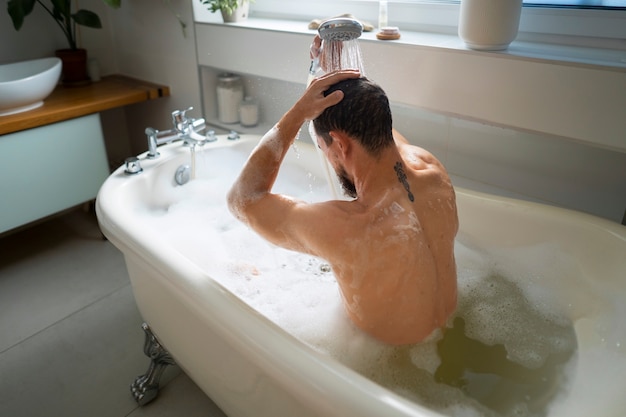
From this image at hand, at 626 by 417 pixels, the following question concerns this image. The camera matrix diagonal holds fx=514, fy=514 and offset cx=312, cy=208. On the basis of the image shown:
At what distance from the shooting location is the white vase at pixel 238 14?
2.05 metres

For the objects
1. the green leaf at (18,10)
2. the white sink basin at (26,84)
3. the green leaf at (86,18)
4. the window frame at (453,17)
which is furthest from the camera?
the green leaf at (86,18)

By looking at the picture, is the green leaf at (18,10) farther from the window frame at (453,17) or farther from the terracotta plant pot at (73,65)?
the window frame at (453,17)

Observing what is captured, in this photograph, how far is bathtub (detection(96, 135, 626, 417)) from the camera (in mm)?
838

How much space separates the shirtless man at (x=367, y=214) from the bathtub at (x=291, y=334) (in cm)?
18

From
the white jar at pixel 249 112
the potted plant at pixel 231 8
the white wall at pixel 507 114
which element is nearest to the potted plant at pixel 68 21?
the potted plant at pixel 231 8

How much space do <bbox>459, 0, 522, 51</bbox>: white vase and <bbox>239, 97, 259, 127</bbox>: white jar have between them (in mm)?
1018

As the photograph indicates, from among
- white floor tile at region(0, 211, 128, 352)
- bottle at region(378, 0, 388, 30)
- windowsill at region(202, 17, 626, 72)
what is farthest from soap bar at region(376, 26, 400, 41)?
white floor tile at region(0, 211, 128, 352)

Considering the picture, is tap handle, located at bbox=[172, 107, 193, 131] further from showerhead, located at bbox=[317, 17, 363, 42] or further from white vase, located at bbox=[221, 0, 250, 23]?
showerhead, located at bbox=[317, 17, 363, 42]

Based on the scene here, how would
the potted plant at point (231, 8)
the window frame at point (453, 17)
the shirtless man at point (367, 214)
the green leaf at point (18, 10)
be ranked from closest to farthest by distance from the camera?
the shirtless man at point (367, 214), the window frame at point (453, 17), the potted plant at point (231, 8), the green leaf at point (18, 10)

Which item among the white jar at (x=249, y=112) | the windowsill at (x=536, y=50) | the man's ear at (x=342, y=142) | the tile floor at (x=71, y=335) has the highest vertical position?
the windowsill at (x=536, y=50)

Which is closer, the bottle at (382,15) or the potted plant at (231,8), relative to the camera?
the bottle at (382,15)

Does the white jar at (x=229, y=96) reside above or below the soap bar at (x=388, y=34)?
below

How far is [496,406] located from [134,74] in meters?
2.21

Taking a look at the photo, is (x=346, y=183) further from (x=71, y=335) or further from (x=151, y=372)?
(x=71, y=335)
